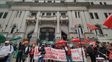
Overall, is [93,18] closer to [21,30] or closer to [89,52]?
[21,30]

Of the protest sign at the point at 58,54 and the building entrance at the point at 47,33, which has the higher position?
the protest sign at the point at 58,54

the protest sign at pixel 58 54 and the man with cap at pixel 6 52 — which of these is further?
the protest sign at pixel 58 54

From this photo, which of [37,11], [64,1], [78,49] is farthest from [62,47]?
[64,1]

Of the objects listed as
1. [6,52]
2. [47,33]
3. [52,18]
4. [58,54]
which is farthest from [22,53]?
[52,18]

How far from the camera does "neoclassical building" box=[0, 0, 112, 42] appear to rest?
32562 millimetres

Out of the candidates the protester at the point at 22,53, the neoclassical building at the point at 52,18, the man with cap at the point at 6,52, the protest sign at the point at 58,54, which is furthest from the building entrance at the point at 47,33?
the man with cap at the point at 6,52

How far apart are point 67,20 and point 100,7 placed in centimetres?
846

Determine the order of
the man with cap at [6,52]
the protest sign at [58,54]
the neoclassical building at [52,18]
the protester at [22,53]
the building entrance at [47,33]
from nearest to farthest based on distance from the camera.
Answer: the man with cap at [6,52] → the protest sign at [58,54] → the protester at [22,53] → the neoclassical building at [52,18] → the building entrance at [47,33]

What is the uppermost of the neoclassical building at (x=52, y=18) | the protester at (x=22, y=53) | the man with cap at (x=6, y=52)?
the man with cap at (x=6, y=52)

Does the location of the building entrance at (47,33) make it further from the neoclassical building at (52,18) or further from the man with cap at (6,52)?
the man with cap at (6,52)

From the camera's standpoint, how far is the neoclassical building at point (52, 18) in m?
32.6

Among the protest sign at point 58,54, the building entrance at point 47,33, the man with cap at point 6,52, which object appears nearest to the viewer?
the man with cap at point 6,52

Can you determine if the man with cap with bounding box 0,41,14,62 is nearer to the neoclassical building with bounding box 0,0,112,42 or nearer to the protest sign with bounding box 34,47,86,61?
the protest sign with bounding box 34,47,86,61

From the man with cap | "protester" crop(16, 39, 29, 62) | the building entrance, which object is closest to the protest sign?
"protester" crop(16, 39, 29, 62)
